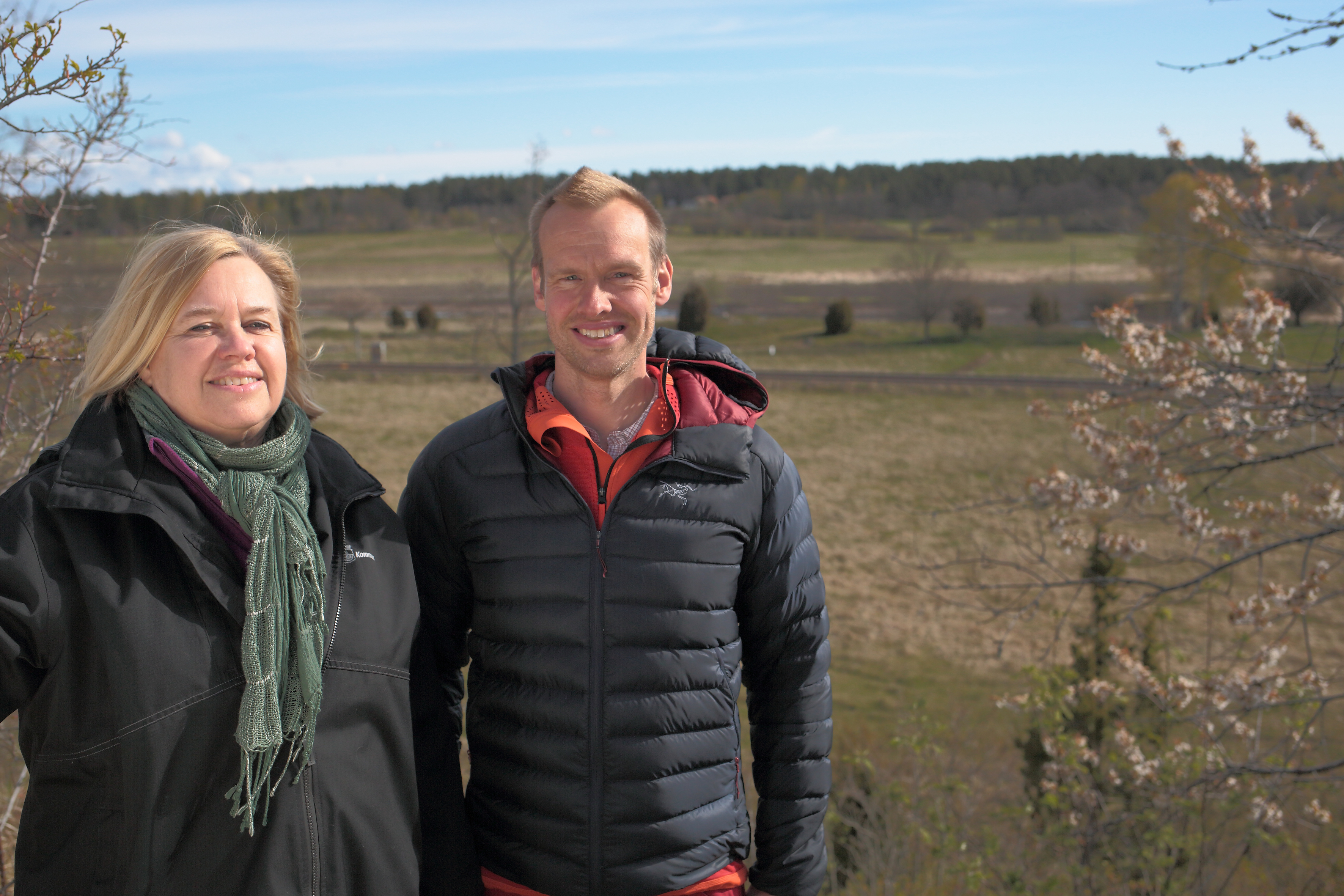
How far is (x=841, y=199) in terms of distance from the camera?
106000mm

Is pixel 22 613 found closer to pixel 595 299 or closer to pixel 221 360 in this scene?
pixel 221 360

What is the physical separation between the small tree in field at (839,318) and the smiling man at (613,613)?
41.4 metres

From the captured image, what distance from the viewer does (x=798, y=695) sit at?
2686mm

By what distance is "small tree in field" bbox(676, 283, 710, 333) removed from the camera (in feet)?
137

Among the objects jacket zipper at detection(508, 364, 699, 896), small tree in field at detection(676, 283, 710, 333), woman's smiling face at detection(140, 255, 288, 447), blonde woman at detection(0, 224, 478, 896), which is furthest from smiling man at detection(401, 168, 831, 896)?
small tree in field at detection(676, 283, 710, 333)

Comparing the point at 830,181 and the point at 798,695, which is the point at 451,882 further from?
the point at 830,181

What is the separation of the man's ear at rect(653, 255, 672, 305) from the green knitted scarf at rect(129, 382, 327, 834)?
1.09 metres

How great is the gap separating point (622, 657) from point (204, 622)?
3.23 ft

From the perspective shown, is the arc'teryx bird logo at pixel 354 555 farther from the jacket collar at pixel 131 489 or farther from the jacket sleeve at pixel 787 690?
the jacket sleeve at pixel 787 690

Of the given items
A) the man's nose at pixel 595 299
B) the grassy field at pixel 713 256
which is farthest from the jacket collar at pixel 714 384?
the grassy field at pixel 713 256

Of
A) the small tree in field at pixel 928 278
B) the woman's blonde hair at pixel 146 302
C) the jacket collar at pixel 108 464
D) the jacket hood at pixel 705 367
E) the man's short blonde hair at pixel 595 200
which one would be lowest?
the jacket collar at pixel 108 464

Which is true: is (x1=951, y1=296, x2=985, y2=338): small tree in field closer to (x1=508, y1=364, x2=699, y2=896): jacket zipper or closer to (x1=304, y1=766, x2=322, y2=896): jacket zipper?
(x1=508, y1=364, x2=699, y2=896): jacket zipper

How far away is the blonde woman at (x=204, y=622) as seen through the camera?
1.84 meters

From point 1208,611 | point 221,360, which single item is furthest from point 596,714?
point 1208,611
